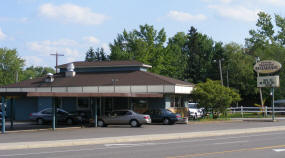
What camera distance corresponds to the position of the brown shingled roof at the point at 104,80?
41344 mm

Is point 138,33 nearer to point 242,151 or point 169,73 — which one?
point 169,73

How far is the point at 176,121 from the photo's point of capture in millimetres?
35625

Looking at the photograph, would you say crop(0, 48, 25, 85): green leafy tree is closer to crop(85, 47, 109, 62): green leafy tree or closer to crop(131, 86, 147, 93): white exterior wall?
crop(85, 47, 109, 62): green leafy tree

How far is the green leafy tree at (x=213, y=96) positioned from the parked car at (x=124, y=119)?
10080 millimetres

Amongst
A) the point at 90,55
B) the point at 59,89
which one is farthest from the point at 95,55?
the point at 59,89

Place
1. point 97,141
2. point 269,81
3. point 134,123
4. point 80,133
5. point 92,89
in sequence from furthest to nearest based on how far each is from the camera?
point 269,81, point 92,89, point 134,123, point 80,133, point 97,141

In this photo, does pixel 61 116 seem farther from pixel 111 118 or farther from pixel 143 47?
pixel 143 47

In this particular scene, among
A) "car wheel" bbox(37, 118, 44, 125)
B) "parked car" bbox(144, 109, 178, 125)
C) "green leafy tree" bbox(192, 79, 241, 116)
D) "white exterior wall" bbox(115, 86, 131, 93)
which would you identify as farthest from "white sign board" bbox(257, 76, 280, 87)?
A: "car wheel" bbox(37, 118, 44, 125)

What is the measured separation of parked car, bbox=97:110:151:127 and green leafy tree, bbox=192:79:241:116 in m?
10.1

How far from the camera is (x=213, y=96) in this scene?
132 ft

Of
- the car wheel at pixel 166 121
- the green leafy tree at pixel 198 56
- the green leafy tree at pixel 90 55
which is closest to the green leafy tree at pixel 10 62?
the green leafy tree at pixel 90 55

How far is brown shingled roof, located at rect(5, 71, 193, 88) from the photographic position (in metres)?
41.3

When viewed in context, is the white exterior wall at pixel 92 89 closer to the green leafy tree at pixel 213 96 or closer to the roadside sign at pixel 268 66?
the green leafy tree at pixel 213 96

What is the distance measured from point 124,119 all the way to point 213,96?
37.1 feet
